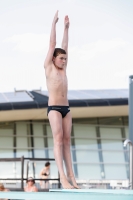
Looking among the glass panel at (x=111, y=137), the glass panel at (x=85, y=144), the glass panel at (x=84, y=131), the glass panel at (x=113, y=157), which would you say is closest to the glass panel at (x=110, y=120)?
the glass panel at (x=111, y=137)

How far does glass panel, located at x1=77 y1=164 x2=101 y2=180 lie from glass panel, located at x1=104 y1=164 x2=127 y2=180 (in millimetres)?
511

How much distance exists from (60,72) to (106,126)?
70.9 ft

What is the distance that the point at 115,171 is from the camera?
79.7 ft

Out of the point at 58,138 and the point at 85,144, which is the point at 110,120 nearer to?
the point at 85,144

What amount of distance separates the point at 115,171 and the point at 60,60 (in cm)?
2046

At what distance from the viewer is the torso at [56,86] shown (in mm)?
4504

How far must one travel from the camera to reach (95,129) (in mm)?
25984

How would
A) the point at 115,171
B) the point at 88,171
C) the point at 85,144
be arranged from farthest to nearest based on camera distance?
the point at 85,144, the point at 115,171, the point at 88,171

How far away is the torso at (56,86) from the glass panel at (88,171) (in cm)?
1967

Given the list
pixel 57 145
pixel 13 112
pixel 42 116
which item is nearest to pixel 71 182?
pixel 57 145

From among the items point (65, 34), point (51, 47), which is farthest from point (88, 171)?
point (51, 47)

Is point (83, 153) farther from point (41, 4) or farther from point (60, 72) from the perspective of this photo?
point (41, 4)

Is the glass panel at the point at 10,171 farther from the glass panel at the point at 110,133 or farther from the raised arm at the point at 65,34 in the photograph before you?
the raised arm at the point at 65,34

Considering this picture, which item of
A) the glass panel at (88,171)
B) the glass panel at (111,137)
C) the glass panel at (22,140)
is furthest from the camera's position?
the glass panel at (111,137)
